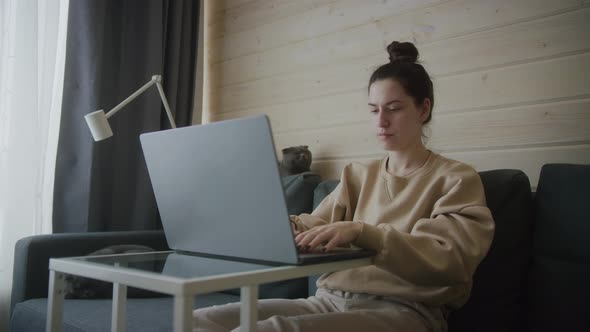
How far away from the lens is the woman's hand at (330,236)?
0.83 m

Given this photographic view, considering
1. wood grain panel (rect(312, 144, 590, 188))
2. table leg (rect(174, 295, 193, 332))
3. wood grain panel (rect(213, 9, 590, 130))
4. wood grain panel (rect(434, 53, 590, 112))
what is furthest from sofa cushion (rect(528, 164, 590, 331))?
table leg (rect(174, 295, 193, 332))

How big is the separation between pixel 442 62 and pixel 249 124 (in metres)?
1.15

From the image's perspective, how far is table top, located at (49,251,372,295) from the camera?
633 mm

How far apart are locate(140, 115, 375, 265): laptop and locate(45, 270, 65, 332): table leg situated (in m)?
0.23

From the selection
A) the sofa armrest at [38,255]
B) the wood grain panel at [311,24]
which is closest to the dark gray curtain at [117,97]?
the wood grain panel at [311,24]

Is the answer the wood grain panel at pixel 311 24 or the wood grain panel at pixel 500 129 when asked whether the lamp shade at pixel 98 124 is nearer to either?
the wood grain panel at pixel 500 129

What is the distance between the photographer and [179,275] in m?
0.67

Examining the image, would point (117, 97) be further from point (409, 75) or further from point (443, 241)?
point (443, 241)

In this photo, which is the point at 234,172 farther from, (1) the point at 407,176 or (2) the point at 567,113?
(2) the point at 567,113

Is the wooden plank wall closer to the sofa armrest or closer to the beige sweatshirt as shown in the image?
the beige sweatshirt

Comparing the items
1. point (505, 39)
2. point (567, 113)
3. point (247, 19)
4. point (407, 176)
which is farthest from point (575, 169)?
point (247, 19)

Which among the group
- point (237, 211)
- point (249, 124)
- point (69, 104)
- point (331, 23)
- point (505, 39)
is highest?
point (331, 23)

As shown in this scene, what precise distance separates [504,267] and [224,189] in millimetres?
775

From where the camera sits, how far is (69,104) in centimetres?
206
